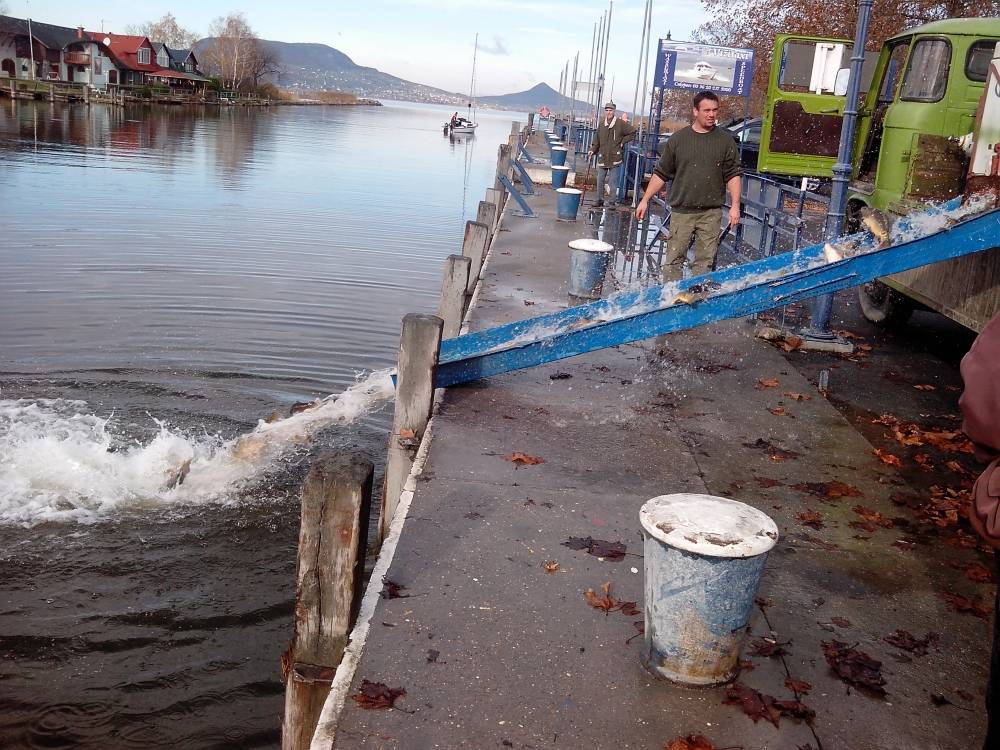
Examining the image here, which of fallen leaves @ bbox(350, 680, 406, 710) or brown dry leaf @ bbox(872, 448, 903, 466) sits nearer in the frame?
fallen leaves @ bbox(350, 680, 406, 710)

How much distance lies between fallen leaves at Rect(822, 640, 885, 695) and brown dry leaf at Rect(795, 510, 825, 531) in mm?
1359

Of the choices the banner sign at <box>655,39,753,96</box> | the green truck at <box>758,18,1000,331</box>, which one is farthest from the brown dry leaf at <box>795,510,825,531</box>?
the banner sign at <box>655,39,753,96</box>

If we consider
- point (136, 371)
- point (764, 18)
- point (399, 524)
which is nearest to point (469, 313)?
point (136, 371)

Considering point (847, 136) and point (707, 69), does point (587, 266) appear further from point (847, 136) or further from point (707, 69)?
point (707, 69)

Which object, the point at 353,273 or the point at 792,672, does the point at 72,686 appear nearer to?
the point at 792,672

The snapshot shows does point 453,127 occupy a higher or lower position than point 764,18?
lower

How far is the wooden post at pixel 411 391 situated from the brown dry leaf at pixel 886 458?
337 centimetres

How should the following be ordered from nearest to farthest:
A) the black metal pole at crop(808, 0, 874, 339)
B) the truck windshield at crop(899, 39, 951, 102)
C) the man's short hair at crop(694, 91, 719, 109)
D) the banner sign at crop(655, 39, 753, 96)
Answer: the black metal pole at crop(808, 0, 874, 339)
the truck windshield at crop(899, 39, 951, 102)
the man's short hair at crop(694, 91, 719, 109)
the banner sign at crop(655, 39, 753, 96)

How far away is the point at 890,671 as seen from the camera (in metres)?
4.23

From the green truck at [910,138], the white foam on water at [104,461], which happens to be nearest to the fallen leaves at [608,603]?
the white foam on water at [104,461]

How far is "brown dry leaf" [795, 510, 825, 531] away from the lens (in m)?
5.72

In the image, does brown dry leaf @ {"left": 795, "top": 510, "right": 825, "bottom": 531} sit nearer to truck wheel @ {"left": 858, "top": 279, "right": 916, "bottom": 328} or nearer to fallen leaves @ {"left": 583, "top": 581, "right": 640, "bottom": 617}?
fallen leaves @ {"left": 583, "top": 581, "right": 640, "bottom": 617}

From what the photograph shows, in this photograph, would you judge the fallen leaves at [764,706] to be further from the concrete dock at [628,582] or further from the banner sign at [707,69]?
the banner sign at [707,69]

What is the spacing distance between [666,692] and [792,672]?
648 millimetres
